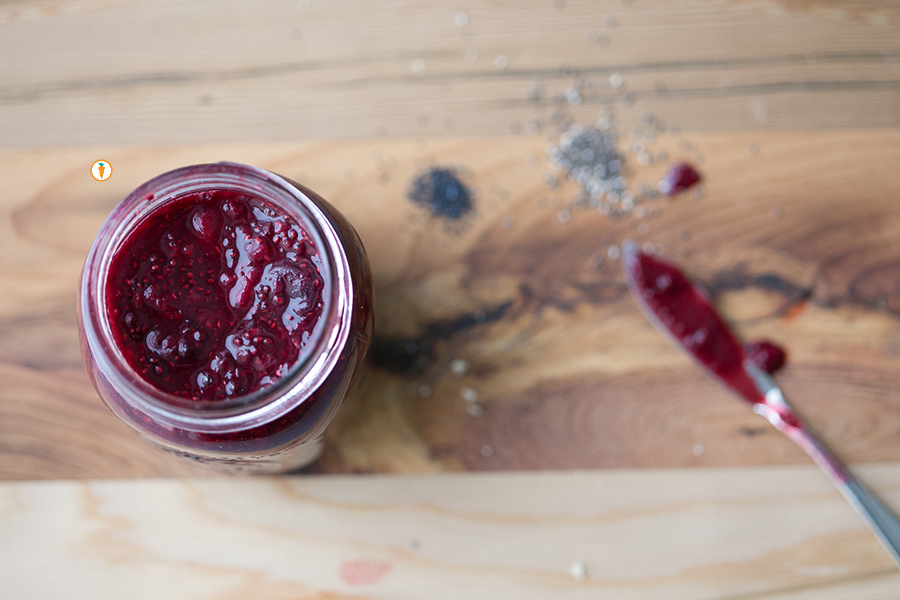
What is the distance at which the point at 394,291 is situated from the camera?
1.02 meters

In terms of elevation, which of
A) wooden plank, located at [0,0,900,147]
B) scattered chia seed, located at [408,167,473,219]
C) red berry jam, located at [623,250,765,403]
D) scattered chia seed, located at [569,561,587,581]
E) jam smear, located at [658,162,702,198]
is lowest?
scattered chia seed, located at [569,561,587,581]

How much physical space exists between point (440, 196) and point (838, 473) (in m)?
0.77

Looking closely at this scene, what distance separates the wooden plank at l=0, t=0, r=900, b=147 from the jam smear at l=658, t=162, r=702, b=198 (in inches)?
3.1

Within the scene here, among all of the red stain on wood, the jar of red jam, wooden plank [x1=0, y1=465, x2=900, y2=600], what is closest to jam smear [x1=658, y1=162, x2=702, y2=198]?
wooden plank [x1=0, y1=465, x2=900, y2=600]

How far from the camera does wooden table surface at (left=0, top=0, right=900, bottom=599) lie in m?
0.99

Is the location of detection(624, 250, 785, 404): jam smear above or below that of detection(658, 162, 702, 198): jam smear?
below

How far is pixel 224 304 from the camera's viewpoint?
73 centimetres

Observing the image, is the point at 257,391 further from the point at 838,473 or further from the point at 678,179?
the point at 838,473

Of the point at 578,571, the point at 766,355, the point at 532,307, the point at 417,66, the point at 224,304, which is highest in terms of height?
the point at 417,66

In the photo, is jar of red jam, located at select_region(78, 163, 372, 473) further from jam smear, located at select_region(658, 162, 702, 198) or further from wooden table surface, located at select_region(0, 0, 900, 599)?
jam smear, located at select_region(658, 162, 702, 198)

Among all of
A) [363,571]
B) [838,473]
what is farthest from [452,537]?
[838,473]

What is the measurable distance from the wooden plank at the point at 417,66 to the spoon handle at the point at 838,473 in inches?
18.5

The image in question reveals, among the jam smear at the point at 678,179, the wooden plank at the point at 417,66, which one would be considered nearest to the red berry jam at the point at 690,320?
the jam smear at the point at 678,179

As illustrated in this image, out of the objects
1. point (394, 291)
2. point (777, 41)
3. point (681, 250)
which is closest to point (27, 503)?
point (394, 291)
